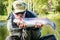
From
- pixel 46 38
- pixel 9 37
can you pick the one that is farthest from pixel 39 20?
pixel 9 37

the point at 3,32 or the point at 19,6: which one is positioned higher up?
the point at 19,6

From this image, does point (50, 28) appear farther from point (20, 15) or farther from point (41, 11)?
point (20, 15)

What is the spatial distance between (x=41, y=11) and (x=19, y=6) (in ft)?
0.72

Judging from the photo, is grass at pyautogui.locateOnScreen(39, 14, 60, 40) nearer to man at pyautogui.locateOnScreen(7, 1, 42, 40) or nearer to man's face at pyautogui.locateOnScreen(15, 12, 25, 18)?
man at pyautogui.locateOnScreen(7, 1, 42, 40)

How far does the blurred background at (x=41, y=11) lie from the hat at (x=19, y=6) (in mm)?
39

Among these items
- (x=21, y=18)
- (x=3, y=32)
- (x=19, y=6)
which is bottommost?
(x=3, y=32)

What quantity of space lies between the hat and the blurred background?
39 mm

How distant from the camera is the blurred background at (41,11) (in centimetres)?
229

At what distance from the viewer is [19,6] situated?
2283mm

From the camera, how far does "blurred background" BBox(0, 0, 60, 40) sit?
229cm

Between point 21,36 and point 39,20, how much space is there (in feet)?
0.78

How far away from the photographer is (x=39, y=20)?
2289 mm

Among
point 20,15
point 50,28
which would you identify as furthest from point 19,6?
point 50,28

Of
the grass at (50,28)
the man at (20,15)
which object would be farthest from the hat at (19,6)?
the grass at (50,28)
